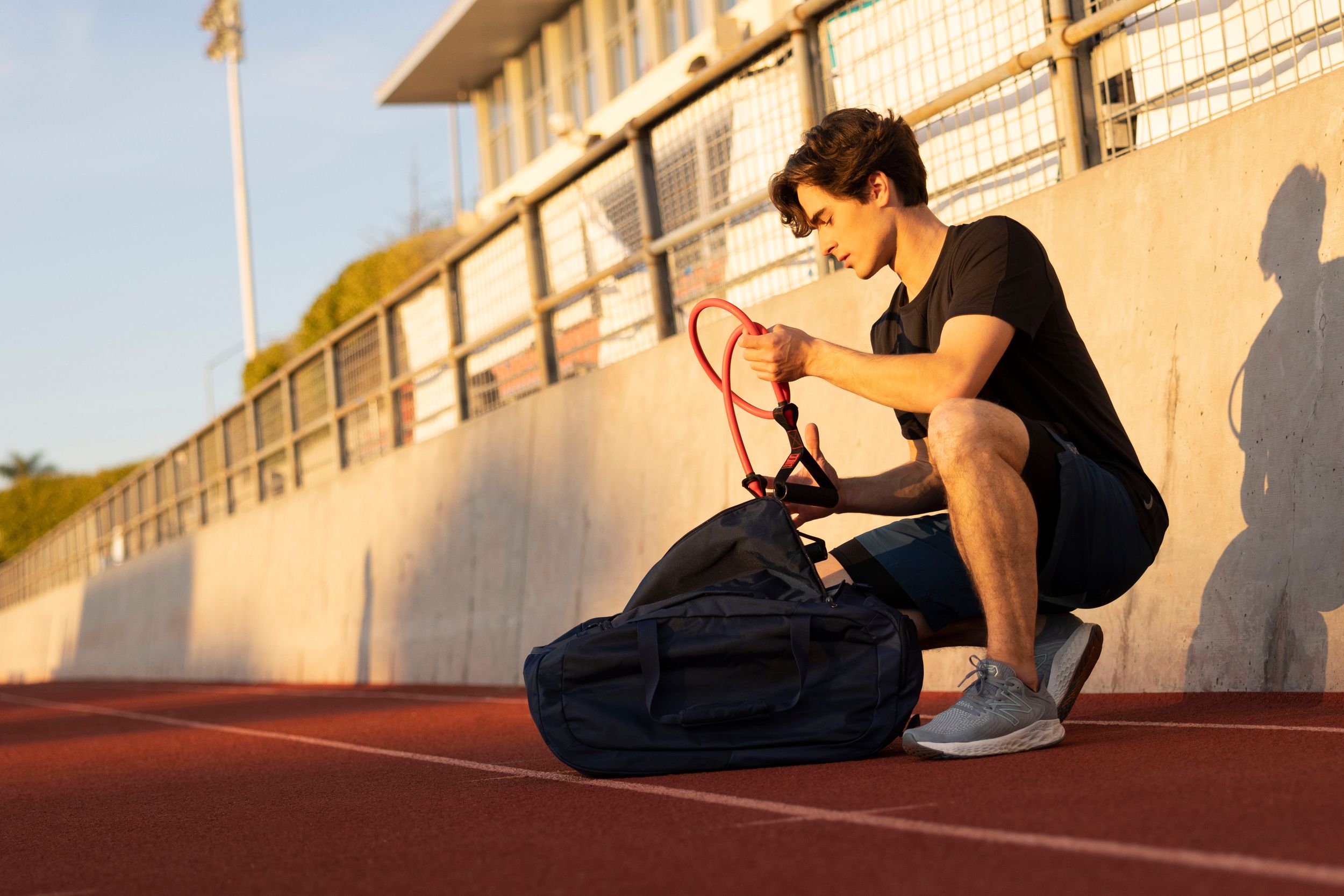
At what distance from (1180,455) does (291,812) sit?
9.83ft

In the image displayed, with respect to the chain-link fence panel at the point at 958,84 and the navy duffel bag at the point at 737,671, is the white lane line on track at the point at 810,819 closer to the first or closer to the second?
the navy duffel bag at the point at 737,671

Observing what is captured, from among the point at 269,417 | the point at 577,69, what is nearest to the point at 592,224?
the point at 269,417

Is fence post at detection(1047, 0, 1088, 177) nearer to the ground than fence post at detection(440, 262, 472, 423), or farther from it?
nearer to the ground

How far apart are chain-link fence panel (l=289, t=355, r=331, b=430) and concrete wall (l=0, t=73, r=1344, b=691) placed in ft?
9.53

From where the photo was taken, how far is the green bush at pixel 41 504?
10538 centimetres

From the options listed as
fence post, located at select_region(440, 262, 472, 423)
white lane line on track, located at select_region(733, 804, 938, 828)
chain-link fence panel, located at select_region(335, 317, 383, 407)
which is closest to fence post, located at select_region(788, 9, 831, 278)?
white lane line on track, located at select_region(733, 804, 938, 828)

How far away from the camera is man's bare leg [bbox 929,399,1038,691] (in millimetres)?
3682

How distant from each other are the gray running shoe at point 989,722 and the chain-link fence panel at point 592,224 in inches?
218

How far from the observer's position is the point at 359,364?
1409 cm

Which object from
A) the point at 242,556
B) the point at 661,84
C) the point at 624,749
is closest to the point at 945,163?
the point at 624,749

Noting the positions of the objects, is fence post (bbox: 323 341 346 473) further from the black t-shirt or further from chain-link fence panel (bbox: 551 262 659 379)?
the black t-shirt

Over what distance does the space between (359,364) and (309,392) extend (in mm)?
1899

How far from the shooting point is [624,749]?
13.0 feet

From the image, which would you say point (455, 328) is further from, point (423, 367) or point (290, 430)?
point (290, 430)
